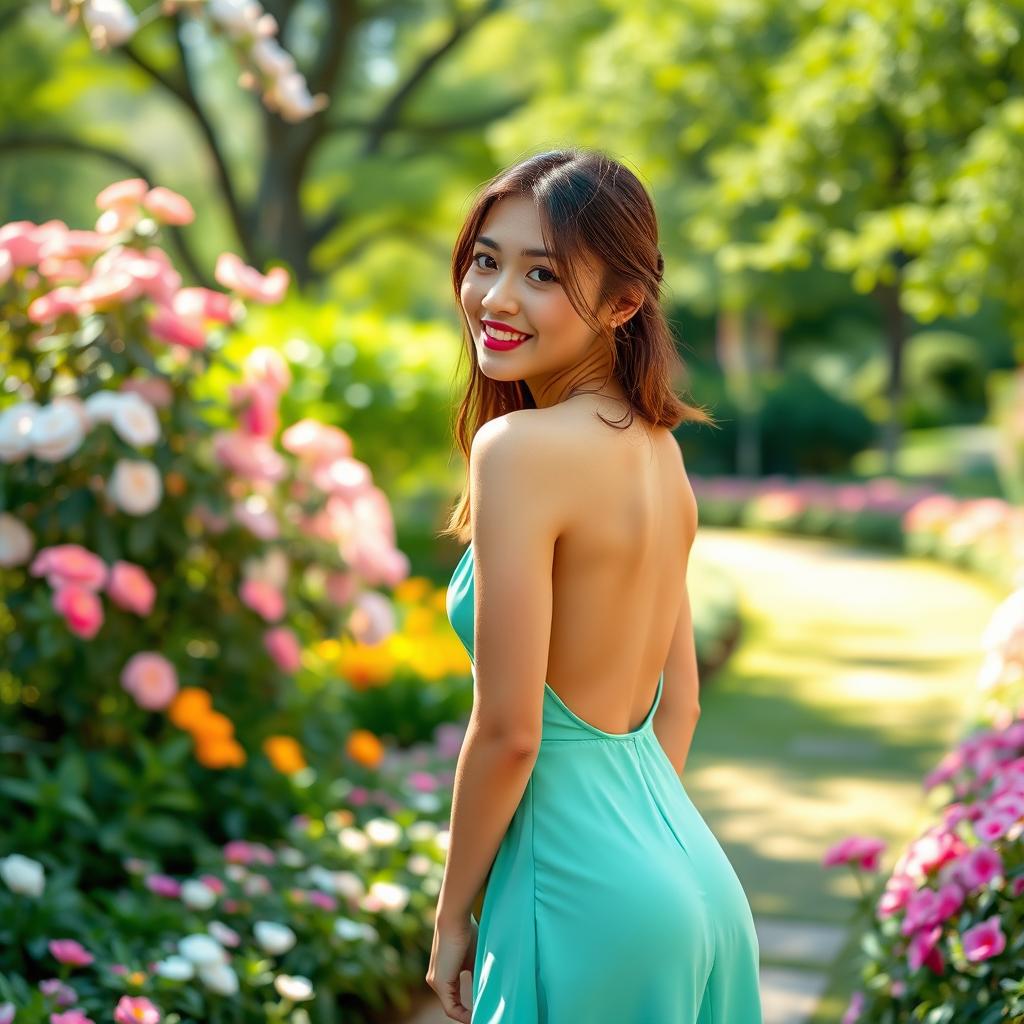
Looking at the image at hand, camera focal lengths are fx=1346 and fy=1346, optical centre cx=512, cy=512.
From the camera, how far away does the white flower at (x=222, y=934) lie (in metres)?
2.92

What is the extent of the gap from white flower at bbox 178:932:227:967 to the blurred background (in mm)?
17

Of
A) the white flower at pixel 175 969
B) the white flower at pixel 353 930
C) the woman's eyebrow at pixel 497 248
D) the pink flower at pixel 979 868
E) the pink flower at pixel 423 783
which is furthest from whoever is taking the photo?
the pink flower at pixel 423 783

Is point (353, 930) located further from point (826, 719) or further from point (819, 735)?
point (826, 719)

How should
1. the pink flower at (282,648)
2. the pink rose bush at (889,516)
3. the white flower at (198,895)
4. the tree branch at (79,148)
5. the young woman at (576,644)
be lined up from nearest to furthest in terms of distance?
the young woman at (576,644) → the white flower at (198,895) → the pink flower at (282,648) → the pink rose bush at (889,516) → the tree branch at (79,148)

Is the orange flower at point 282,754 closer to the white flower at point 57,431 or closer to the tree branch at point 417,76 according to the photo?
the white flower at point 57,431

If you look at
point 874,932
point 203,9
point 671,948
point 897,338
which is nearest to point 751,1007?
point 671,948

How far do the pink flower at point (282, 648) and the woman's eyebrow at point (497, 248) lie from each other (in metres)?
2.24

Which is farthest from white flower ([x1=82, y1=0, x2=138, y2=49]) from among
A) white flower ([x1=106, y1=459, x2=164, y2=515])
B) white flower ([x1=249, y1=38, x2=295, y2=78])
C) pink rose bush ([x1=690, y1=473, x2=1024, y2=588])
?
pink rose bush ([x1=690, y1=473, x2=1024, y2=588])

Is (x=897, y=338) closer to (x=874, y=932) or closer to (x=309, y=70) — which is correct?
(x=309, y=70)

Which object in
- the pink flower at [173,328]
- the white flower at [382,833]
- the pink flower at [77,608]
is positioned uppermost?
the pink flower at [173,328]

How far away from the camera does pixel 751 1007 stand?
183 centimetres

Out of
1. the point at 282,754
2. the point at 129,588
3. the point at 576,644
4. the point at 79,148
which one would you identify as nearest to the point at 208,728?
the point at 282,754

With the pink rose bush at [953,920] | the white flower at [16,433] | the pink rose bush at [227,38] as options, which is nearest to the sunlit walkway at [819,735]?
the pink rose bush at [953,920]

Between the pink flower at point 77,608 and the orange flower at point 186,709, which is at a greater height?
the pink flower at point 77,608
